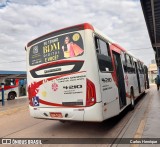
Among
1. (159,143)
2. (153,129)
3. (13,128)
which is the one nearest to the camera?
(159,143)

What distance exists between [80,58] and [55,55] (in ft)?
3.04

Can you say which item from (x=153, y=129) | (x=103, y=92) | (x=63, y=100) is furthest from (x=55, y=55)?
(x=153, y=129)

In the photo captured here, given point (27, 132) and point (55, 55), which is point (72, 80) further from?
point (27, 132)

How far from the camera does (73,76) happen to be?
6.18m

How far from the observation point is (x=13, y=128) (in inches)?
311

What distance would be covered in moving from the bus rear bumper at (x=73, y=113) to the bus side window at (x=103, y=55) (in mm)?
1164

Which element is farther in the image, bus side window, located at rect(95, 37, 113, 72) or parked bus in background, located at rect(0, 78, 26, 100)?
parked bus in background, located at rect(0, 78, 26, 100)

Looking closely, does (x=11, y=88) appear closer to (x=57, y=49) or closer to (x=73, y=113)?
(x=57, y=49)

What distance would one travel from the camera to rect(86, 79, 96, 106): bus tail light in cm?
585

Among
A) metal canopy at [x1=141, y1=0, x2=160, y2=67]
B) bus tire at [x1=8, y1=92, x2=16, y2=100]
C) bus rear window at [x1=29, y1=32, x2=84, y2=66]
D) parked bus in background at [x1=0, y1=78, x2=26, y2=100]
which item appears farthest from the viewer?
bus tire at [x1=8, y1=92, x2=16, y2=100]

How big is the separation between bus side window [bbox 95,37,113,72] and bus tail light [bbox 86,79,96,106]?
2.03 ft

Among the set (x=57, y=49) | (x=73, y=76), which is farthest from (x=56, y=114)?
(x=57, y=49)

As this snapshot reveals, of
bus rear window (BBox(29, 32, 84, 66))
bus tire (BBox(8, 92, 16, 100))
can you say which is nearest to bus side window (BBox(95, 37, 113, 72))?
bus rear window (BBox(29, 32, 84, 66))

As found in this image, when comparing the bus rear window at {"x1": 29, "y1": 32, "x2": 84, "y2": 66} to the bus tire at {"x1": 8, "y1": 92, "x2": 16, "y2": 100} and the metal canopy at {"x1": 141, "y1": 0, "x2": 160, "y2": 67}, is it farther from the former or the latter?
the bus tire at {"x1": 8, "y1": 92, "x2": 16, "y2": 100}
